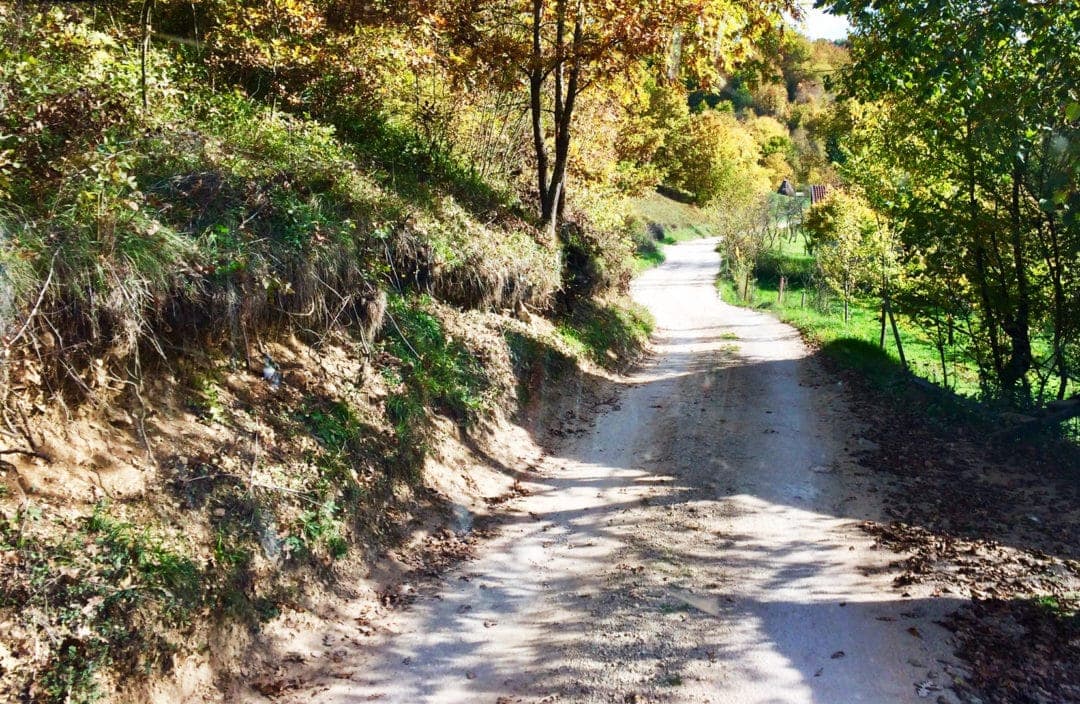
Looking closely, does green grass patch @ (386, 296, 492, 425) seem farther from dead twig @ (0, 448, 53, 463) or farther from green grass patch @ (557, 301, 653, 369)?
green grass patch @ (557, 301, 653, 369)

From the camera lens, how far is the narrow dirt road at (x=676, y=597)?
4.81 metres

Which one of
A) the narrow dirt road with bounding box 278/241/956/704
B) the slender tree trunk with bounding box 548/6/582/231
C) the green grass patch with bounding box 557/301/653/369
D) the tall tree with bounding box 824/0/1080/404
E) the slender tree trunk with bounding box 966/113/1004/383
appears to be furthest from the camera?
the green grass patch with bounding box 557/301/653/369

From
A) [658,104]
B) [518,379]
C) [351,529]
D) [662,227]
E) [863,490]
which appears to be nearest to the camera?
[351,529]

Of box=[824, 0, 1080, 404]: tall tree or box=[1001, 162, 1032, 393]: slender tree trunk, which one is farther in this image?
box=[1001, 162, 1032, 393]: slender tree trunk

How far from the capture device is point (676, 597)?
5875 millimetres

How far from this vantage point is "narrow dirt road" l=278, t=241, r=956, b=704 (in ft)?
15.8

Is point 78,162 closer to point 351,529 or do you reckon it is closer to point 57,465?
point 57,465

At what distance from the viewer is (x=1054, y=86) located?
25.4ft

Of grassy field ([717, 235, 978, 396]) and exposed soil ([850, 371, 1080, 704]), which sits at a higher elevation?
grassy field ([717, 235, 978, 396])

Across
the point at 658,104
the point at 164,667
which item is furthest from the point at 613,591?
the point at 658,104

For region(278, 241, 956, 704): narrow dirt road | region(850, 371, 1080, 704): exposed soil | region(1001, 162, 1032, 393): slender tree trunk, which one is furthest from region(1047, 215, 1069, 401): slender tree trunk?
region(278, 241, 956, 704): narrow dirt road

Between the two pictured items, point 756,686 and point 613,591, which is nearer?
point 756,686

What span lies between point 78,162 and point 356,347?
317 centimetres

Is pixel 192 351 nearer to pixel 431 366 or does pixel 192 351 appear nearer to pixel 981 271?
pixel 431 366
